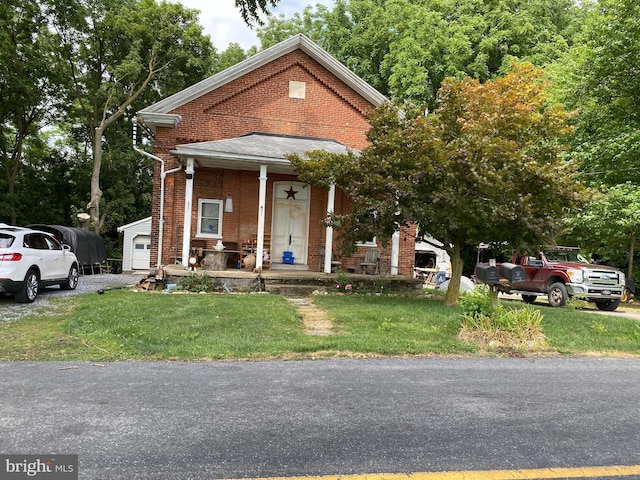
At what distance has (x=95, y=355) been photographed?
6.16 m

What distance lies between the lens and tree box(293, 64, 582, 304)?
9.52 m

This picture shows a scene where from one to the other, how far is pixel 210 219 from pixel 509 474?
43.7ft

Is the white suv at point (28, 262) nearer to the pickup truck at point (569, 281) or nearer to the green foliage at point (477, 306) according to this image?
the green foliage at point (477, 306)

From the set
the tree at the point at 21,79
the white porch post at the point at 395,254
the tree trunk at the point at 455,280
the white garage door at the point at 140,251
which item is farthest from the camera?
the white garage door at the point at 140,251

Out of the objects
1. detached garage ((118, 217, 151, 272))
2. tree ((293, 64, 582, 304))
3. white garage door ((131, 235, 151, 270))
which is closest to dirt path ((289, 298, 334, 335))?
tree ((293, 64, 582, 304))

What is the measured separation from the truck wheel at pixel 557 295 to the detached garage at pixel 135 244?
21.9 m

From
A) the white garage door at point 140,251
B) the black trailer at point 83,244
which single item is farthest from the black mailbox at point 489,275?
the white garage door at point 140,251

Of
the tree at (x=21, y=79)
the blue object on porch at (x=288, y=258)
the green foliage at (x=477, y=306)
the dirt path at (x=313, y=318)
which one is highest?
the tree at (x=21, y=79)

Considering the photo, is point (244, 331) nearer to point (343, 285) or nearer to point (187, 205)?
point (343, 285)

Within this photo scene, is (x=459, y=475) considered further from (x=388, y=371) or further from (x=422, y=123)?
(x=422, y=123)

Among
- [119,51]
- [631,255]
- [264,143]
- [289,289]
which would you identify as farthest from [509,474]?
[119,51]

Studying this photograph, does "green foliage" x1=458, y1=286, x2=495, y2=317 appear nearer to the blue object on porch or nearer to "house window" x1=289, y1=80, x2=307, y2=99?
the blue object on porch

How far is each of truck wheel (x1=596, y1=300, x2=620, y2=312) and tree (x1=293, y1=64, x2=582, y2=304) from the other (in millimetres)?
7486

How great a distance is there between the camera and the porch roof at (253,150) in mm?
12906
